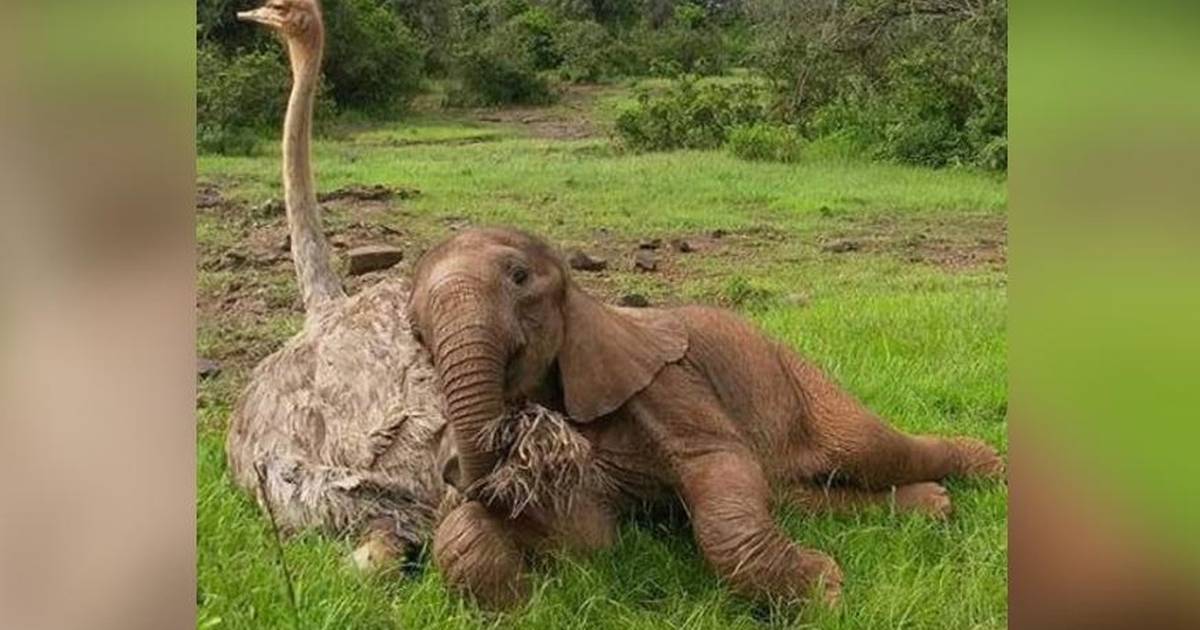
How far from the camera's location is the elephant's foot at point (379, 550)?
6.14 ft

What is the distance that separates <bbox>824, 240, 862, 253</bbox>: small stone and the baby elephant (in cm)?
16

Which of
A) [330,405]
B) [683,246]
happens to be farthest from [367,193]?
[683,246]

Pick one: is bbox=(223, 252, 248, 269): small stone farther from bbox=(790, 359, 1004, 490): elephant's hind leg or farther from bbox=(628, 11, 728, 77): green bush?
bbox=(790, 359, 1004, 490): elephant's hind leg

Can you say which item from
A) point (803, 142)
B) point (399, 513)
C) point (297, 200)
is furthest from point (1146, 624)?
point (297, 200)

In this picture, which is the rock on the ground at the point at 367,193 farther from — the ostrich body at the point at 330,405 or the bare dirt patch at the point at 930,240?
the bare dirt patch at the point at 930,240

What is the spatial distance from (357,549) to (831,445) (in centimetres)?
68

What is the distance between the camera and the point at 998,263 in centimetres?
199

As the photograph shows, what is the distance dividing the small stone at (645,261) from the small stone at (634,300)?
4 cm

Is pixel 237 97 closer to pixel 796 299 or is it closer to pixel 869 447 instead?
pixel 796 299

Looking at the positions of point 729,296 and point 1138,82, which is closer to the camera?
point 1138,82

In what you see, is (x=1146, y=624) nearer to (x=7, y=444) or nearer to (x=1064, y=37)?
(x=1064, y=37)

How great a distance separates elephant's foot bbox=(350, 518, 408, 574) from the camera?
6.14ft

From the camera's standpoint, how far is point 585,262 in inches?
78.2

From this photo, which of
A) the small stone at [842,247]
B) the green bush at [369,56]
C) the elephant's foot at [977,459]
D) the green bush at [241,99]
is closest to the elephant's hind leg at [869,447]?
the elephant's foot at [977,459]
